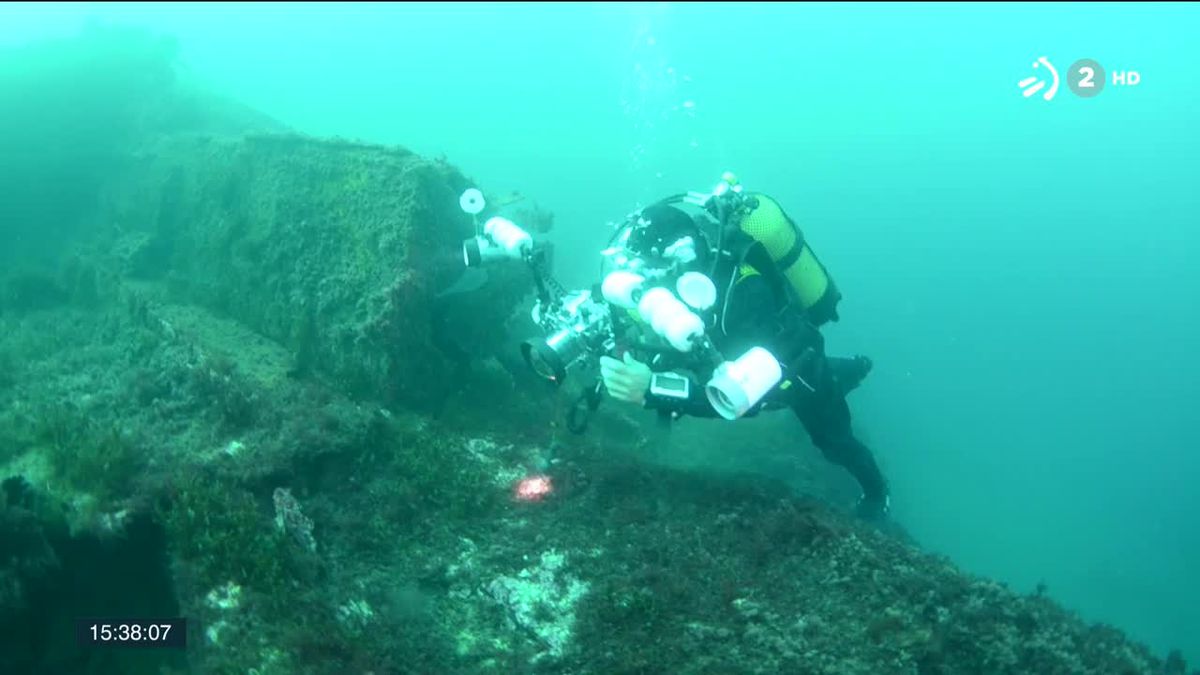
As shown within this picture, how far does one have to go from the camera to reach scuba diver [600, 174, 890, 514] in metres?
5.63

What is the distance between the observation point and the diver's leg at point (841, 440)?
7.40 metres

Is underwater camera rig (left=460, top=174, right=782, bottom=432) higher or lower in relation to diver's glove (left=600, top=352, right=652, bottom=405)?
higher

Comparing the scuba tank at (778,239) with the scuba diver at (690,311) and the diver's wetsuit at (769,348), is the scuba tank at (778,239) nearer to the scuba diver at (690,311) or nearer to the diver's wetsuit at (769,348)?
the scuba diver at (690,311)

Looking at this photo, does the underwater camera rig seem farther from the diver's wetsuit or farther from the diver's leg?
the diver's leg

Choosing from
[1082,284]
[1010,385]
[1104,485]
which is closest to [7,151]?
[1104,485]

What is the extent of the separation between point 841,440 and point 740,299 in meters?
2.87

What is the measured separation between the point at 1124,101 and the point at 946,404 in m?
105

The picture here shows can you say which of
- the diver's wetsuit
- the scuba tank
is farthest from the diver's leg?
the scuba tank

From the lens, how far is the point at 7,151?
13.8m
